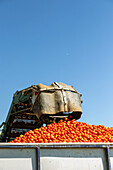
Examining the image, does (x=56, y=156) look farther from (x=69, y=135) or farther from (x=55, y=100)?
(x=55, y=100)

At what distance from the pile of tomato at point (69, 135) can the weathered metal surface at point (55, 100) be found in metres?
1.21

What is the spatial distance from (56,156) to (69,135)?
1.69m

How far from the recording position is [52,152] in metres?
3.06

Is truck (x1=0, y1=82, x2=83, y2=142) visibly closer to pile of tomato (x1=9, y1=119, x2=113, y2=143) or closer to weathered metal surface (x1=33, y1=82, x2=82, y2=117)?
weathered metal surface (x1=33, y1=82, x2=82, y2=117)

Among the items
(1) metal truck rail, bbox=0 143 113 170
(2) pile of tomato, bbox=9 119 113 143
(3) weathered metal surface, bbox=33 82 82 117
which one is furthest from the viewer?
(3) weathered metal surface, bbox=33 82 82 117

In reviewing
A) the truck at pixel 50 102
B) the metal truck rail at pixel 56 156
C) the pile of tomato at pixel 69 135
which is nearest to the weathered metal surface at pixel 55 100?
the truck at pixel 50 102

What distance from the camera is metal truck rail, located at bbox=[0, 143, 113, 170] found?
116 inches

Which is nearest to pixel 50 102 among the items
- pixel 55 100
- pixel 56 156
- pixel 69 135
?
pixel 55 100

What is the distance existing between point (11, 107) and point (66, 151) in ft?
20.2

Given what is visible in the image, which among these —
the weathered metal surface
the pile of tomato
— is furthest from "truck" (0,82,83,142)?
the pile of tomato

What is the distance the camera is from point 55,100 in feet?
22.4

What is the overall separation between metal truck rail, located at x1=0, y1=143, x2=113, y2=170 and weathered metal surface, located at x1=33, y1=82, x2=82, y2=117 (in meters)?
3.52

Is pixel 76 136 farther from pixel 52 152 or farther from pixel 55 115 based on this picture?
pixel 55 115

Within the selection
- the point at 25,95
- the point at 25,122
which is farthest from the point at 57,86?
the point at 25,122
